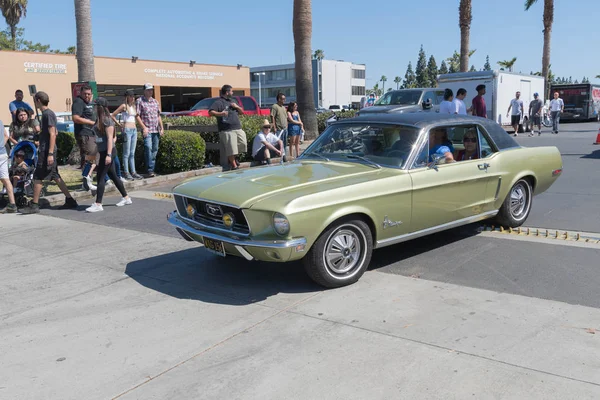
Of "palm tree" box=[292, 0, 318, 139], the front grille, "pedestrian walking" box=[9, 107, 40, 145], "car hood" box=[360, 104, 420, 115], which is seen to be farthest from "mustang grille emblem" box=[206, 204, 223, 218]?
"car hood" box=[360, 104, 420, 115]

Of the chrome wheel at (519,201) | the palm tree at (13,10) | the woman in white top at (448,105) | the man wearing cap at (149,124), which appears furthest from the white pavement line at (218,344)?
the palm tree at (13,10)

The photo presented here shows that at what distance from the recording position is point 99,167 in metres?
9.13

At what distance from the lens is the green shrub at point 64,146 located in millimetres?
14877

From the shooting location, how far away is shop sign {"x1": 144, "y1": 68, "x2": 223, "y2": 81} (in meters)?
51.8

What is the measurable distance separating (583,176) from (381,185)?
7.72m

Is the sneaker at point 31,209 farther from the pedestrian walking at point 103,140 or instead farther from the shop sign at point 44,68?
the shop sign at point 44,68

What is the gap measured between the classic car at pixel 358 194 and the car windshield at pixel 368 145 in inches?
0.5

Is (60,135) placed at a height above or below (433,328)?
above

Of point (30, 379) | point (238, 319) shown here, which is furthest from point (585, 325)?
point (30, 379)

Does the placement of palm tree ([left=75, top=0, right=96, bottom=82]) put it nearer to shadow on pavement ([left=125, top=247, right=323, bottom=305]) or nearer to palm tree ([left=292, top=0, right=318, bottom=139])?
palm tree ([left=292, top=0, right=318, bottom=139])

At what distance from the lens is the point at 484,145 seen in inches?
269

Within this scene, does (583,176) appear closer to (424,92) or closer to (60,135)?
(424,92)

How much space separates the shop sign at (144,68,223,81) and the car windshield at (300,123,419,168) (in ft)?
157

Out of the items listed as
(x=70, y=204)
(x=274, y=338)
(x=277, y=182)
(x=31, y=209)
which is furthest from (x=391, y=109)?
(x=274, y=338)
